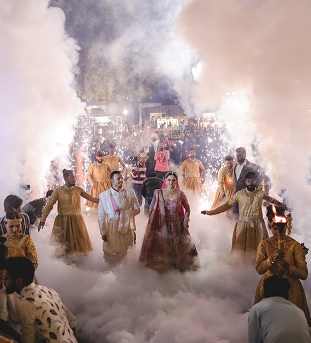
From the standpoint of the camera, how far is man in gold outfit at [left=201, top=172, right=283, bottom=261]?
6.47m

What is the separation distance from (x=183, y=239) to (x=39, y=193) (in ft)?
19.5

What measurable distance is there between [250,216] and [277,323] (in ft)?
11.1

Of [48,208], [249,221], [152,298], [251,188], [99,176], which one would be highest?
[99,176]

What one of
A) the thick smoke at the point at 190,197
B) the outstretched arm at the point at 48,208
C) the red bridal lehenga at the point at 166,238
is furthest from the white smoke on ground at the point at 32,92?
the red bridal lehenga at the point at 166,238

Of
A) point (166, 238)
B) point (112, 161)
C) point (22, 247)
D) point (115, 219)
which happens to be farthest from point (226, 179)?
point (22, 247)

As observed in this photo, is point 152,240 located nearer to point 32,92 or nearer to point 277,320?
point 277,320

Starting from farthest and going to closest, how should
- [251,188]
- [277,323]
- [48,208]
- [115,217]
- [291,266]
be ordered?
[48,208]
[115,217]
[251,188]
[291,266]
[277,323]

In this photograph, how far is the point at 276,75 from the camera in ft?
34.0

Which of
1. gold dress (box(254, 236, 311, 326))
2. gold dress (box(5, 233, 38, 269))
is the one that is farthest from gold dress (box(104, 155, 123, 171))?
gold dress (box(254, 236, 311, 326))

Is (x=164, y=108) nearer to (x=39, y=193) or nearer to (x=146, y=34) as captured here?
(x=146, y=34)

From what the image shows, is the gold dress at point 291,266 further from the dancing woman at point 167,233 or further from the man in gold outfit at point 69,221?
the man in gold outfit at point 69,221

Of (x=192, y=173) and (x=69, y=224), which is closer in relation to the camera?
(x=69, y=224)

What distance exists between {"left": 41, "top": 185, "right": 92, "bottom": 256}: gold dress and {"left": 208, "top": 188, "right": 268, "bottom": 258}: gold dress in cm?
215

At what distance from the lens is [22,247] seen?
4.81 metres
